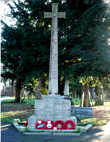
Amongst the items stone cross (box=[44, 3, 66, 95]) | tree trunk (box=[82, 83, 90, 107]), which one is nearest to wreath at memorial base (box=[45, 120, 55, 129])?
stone cross (box=[44, 3, 66, 95])

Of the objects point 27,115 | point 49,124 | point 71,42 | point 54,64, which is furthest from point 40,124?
point 71,42

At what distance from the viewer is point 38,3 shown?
1606 cm

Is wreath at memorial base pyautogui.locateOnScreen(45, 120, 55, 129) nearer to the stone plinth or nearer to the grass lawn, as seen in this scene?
the stone plinth

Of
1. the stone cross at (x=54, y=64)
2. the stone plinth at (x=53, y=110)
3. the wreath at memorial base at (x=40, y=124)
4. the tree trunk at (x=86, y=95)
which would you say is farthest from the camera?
the tree trunk at (x=86, y=95)

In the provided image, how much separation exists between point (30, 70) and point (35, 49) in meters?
2.55

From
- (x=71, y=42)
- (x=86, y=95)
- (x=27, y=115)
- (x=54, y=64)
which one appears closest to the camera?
(x=54, y=64)

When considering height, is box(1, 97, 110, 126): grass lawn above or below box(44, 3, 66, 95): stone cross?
below

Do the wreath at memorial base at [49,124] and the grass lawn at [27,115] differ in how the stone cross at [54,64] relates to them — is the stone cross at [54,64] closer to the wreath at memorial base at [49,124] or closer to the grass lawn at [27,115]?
the wreath at memorial base at [49,124]

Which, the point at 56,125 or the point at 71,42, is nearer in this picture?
the point at 56,125

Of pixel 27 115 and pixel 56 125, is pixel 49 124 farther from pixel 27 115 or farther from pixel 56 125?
pixel 27 115

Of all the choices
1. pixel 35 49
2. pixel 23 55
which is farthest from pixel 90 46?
pixel 23 55

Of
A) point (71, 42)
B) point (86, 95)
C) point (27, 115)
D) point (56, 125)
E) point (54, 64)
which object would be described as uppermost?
point (71, 42)

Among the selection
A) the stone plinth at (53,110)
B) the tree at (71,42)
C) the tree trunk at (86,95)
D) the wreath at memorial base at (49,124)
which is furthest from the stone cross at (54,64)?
the tree trunk at (86,95)

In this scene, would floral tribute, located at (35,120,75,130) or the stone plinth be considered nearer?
floral tribute, located at (35,120,75,130)
